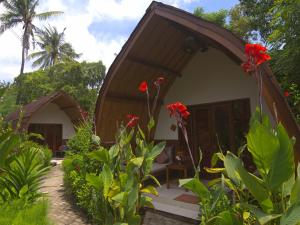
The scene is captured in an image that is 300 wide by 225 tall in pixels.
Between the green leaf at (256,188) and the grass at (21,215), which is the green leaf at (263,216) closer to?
the green leaf at (256,188)

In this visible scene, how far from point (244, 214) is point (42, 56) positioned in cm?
3255

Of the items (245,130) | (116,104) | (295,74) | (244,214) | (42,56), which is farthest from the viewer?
(42,56)

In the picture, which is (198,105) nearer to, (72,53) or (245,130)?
(245,130)

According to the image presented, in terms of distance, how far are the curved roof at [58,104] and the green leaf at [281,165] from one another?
1314 cm

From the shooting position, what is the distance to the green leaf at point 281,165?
182 centimetres

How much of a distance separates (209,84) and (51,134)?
46.1 feet

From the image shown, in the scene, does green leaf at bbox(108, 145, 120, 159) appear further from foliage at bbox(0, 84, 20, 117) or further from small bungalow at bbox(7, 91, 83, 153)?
small bungalow at bbox(7, 91, 83, 153)

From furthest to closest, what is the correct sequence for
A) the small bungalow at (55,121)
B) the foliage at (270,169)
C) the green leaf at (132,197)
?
the small bungalow at (55,121) → the green leaf at (132,197) → the foliage at (270,169)

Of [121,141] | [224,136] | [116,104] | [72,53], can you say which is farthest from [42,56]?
[121,141]

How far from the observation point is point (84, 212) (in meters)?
5.17

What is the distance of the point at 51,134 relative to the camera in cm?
1828

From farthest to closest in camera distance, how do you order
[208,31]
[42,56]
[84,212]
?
[42,56]
[84,212]
[208,31]

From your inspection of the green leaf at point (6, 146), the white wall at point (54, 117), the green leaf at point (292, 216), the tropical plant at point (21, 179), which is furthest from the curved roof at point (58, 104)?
the green leaf at point (292, 216)

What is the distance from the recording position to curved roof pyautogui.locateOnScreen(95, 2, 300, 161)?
498cm
